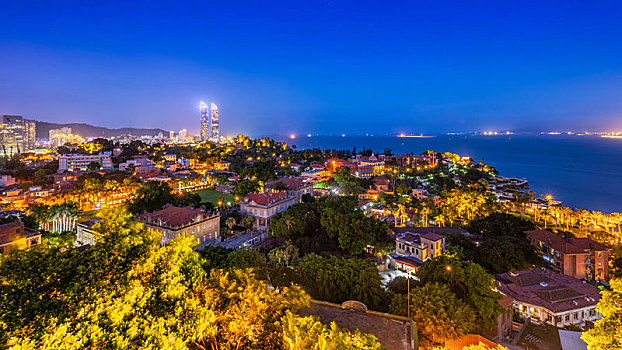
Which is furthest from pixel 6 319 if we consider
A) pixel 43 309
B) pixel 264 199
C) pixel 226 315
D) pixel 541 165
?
pixel 541 165

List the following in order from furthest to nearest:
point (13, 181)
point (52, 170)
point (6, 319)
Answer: point (52, 170) → point (13, 181) → point (6, 319)

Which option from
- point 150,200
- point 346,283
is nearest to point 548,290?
point 346,283

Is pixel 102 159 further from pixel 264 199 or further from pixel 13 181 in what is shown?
pixel 264 199

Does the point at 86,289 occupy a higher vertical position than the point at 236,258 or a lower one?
higher

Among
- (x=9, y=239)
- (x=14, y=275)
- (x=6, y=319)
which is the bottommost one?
(x=9, y=239)

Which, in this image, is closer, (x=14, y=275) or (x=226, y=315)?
(x=14, y=275)

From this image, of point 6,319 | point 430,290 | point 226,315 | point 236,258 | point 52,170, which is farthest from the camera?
point 52,170

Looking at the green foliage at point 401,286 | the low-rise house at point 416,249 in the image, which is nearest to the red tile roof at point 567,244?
the low-rise house at point 416,249
